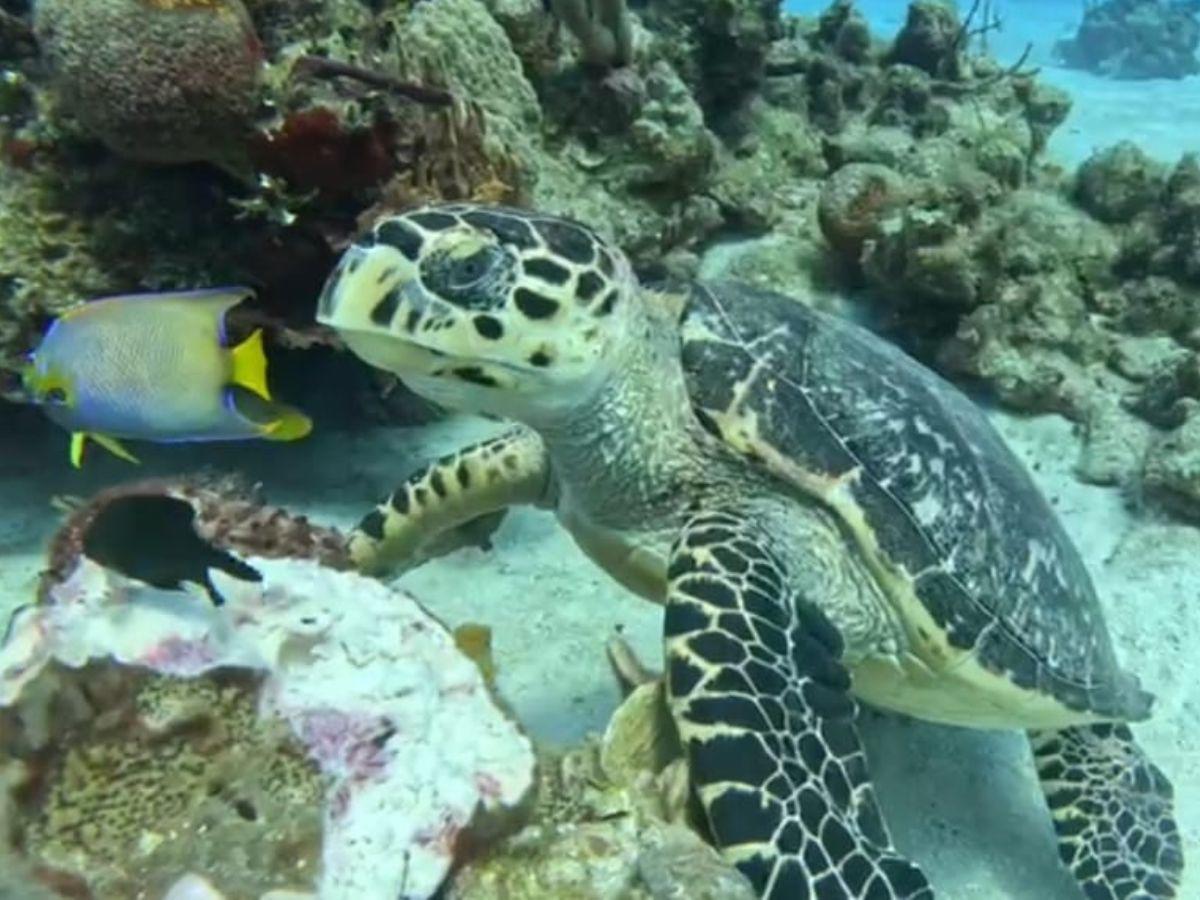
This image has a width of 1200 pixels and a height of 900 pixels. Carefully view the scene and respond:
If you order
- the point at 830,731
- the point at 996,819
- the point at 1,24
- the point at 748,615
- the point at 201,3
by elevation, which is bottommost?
the point at 996,819

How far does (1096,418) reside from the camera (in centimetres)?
550

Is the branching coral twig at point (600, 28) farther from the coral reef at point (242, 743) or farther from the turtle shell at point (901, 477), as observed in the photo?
the coral reef at point (242, 743)

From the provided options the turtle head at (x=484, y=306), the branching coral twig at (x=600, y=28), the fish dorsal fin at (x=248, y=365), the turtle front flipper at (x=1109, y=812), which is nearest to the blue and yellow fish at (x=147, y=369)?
the fish dorsal fin at (x=248, y=365)

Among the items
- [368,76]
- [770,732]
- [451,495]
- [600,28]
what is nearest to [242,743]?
[770,732]

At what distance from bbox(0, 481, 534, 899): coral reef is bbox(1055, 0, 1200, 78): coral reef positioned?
2030 cm

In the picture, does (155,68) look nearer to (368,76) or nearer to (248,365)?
(368,76)

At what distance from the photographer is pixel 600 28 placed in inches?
217

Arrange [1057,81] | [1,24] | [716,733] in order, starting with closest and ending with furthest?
[716,733], [1,24], [1057,81]

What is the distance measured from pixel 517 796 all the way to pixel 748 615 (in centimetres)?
85

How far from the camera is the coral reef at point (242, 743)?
1825 mm

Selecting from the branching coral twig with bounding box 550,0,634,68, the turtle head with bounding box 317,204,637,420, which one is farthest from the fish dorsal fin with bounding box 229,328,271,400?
the branching coral twig with bounding box 550,0,634,68

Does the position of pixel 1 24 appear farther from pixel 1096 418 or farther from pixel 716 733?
pixel 1096 418

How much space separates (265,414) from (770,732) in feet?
5.28

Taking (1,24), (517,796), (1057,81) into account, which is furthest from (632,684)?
(1057,81)
